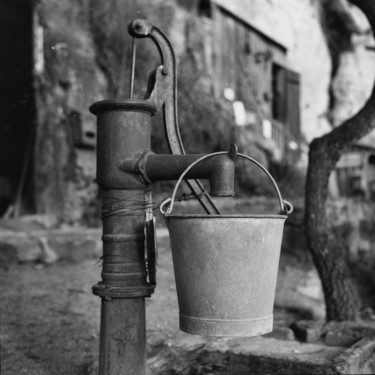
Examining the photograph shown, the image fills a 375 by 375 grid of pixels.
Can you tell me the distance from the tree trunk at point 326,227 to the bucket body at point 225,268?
240cm

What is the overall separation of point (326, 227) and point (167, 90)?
240 cm

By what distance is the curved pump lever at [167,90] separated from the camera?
2332 mm

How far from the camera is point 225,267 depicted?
195 centimetres

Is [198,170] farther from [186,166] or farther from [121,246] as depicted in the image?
[121,246]

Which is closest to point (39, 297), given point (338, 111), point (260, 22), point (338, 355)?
point (338, 355)

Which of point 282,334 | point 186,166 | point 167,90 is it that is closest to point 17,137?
point 282,334

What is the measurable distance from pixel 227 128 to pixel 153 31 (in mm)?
6656

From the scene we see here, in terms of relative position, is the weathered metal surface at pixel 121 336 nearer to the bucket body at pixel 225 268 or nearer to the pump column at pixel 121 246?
the pump column at pixel 121 246

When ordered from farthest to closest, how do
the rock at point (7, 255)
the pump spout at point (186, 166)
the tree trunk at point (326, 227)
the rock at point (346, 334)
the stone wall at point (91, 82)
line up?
the stone wall at point (91, 82)
the rock at point (7, 255)
the tree trunk at point (326, 227)
the rock at point (346, 334)
the pump spout at point (186, 166)

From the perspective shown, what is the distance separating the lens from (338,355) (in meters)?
3.17

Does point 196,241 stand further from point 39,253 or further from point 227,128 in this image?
point 227,128

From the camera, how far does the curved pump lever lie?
2.33 meters

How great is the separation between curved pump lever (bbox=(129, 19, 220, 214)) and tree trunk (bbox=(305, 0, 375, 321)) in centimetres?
210

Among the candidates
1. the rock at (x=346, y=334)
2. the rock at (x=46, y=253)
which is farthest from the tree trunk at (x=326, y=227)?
the rock at (x=46, y=253)
